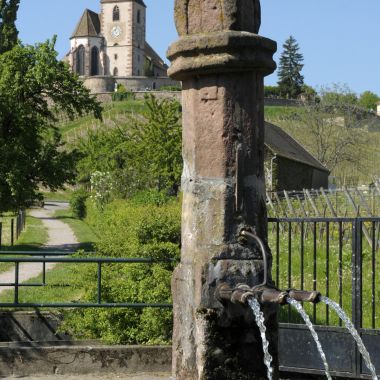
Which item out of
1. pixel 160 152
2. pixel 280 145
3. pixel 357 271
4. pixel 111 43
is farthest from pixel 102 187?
pixel 111 43

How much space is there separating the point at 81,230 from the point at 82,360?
30.1m

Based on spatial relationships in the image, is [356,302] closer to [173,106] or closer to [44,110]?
[44,110]

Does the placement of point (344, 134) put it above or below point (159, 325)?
above

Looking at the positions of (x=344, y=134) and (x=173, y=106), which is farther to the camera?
(x=344, y=134)

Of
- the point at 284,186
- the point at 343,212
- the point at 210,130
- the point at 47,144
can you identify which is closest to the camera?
the point at 210,130

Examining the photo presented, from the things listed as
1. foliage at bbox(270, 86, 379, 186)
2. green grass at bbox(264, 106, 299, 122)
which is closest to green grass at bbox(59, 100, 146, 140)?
green grass at bbox(264, 106, 299, 122)

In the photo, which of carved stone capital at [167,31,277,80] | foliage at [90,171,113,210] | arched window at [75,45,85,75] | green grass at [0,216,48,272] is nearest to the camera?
carved stone capital at [167,31,277,80]

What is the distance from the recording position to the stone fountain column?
536 centimetres

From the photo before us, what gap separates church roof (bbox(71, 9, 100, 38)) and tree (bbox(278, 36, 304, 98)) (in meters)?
29.8

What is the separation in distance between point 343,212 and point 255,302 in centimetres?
2045

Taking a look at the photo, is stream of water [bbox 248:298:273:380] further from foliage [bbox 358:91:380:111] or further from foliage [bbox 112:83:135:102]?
foliage [bbox 358:91:380:111]

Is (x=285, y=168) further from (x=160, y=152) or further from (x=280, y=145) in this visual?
(x=160, y=152)

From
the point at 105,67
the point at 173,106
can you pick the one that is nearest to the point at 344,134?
the point at 173,106

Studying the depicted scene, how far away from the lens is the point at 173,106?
4581cm
